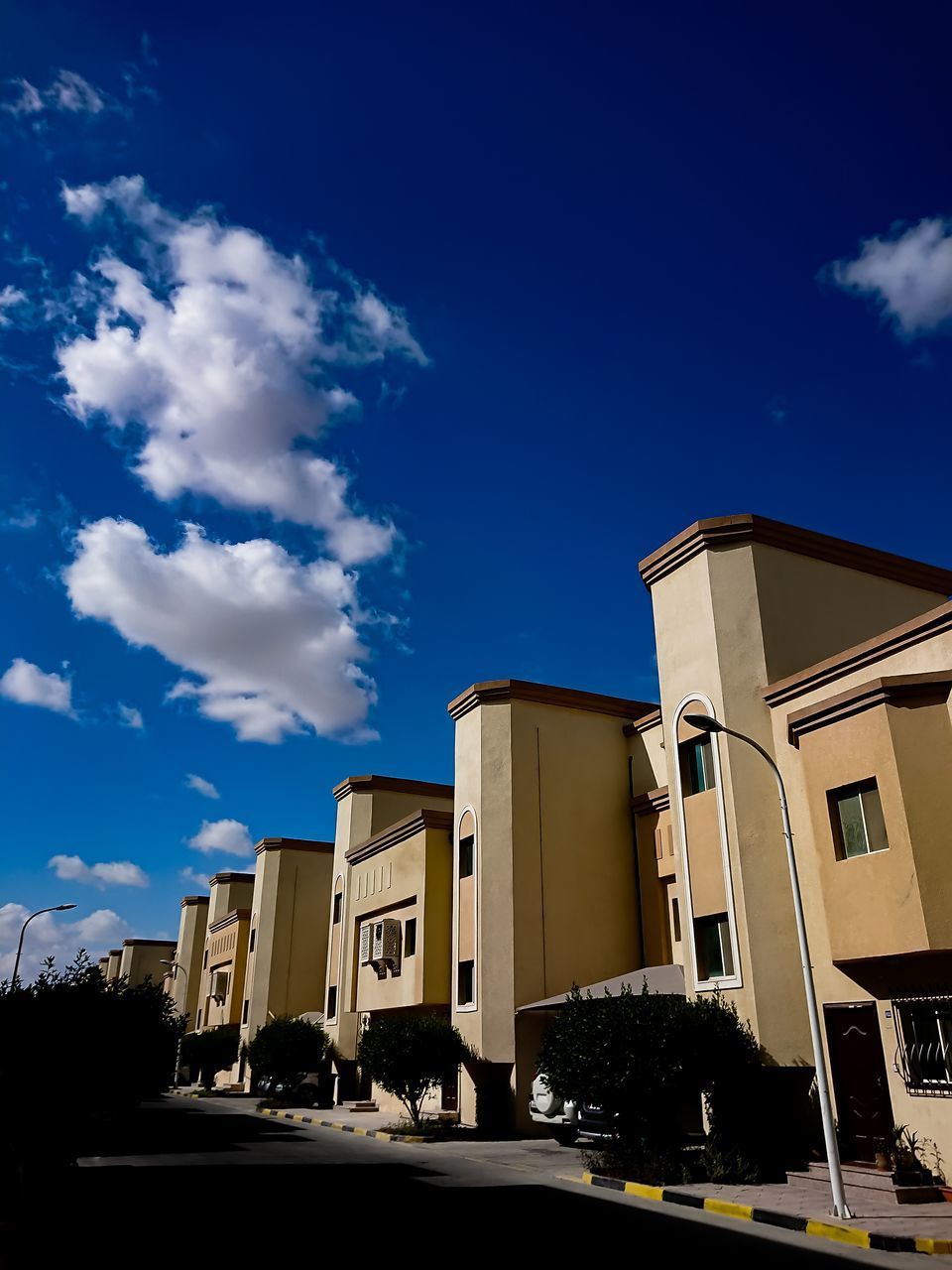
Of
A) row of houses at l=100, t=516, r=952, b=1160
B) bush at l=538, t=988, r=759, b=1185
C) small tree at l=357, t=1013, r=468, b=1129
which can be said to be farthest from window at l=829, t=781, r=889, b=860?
small tree at l=357, t=1013, r=468, b=1129

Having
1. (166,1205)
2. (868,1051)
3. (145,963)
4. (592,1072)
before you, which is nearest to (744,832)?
(868,1051)

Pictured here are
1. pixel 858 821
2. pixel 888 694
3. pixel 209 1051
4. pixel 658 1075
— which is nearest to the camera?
pixel 888 694

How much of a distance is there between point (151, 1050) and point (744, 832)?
11.1 metres

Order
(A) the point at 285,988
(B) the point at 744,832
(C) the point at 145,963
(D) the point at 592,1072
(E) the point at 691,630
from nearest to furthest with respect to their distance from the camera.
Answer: (D) the point at 592,1072
(B) the point at 744,832
(E) the point at 691,630
(A) the point at 285,988
(C) the point at 145,963

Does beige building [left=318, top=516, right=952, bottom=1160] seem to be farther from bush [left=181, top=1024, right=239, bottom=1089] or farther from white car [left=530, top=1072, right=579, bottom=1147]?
bush [left=181, top=1024, right=239, bottom=1089]

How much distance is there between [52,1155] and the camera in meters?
12.4

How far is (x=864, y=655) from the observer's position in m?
17.1

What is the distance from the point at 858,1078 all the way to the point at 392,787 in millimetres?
27095

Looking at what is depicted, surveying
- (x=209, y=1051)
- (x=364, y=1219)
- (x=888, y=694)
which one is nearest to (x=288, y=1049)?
(x=209, y=1051)

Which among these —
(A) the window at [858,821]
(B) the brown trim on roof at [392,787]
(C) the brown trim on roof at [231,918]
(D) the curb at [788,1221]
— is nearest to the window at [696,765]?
(A) the window at [858,821]

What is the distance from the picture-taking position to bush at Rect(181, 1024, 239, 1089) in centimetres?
4975

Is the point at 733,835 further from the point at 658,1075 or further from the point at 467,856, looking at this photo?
the point at 467,856

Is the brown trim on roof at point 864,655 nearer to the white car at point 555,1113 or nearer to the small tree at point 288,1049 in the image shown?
the white car at point 555,1113

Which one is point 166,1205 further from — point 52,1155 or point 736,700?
point 736,700
